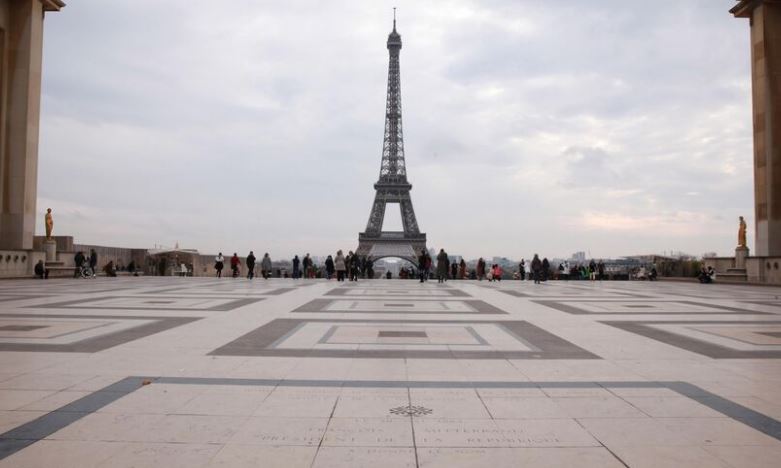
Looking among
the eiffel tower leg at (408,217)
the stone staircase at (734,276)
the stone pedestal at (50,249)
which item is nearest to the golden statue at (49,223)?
the stone pedestal at (50,249)

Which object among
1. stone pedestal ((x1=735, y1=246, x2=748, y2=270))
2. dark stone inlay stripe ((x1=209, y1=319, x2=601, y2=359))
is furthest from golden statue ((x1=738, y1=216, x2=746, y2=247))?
dark stone inlay stripe ((x1=209, y1=319, x2=601, y2=359))

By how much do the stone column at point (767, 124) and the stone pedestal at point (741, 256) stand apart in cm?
149

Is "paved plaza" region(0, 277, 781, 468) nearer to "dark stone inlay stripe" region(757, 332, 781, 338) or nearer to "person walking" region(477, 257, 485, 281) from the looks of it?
"dark stone inlay stripe" region(757, 332, 781, 338)

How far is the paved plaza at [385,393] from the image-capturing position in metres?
3.77

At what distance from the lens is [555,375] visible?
614 cm

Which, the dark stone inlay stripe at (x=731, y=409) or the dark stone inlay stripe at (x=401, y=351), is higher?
the dark stone inlay stripe at (x=401, y=351)

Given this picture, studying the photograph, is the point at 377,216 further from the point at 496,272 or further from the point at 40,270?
the point at 40,270

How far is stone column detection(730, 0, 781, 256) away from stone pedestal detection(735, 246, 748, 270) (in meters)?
1.49

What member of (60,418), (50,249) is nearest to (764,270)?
(60,418)

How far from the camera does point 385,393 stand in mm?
5273

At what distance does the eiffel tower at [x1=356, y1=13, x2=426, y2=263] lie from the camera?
8525 cm

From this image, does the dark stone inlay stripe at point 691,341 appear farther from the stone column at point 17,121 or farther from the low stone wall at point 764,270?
the stone column at point 17,121

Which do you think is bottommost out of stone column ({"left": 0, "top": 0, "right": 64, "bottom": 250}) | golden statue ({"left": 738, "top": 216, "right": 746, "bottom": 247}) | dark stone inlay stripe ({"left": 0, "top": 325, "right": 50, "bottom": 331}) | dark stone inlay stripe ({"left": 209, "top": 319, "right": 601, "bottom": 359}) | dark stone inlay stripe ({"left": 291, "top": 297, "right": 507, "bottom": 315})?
dark stone inlay stripe ({"left": 209, "top": 319, "right": 601, "bottom": 359})

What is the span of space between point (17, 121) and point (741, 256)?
3709 cm
